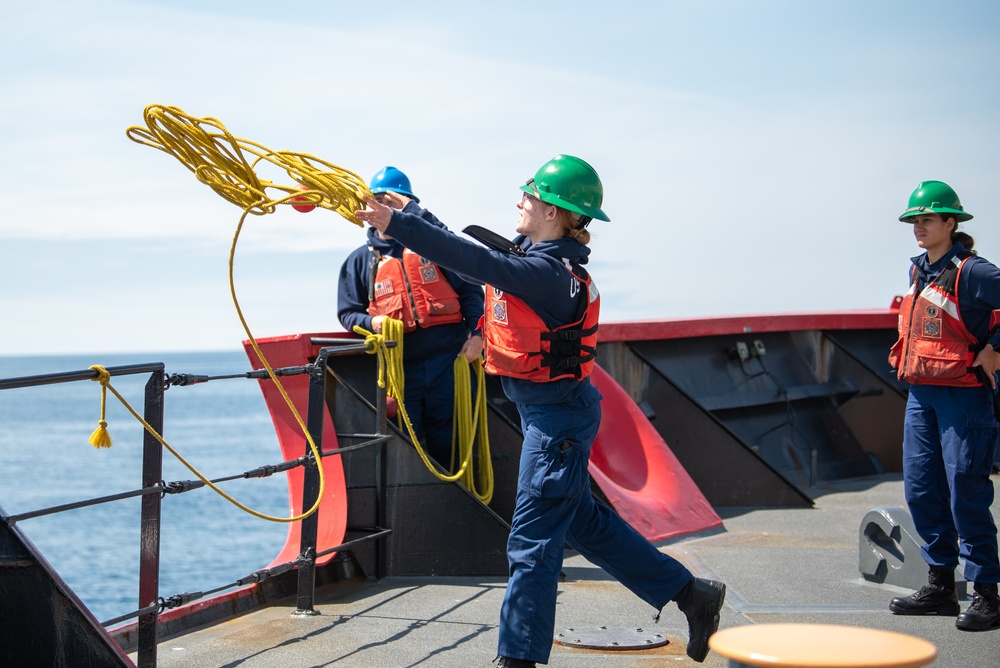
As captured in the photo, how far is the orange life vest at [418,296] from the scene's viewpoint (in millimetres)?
5801

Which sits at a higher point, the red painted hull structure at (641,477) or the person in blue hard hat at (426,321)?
the person in blue hard hat at (426,321)

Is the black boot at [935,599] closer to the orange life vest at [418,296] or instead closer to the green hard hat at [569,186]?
the green hard hat at [569,186]

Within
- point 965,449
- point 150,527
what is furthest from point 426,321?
point 965,449

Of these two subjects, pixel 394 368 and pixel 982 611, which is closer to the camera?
pixel 982 611

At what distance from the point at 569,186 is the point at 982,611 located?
2.49 m

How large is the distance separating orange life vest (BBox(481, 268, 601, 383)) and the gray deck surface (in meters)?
1.11

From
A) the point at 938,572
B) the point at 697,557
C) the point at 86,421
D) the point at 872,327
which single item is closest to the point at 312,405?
the point at 697,557

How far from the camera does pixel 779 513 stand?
24.2ft

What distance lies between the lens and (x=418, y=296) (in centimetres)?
581

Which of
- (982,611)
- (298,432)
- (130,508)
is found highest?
(298,432)

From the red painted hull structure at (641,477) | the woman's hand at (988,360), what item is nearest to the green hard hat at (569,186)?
the woman's hand at (988,360)

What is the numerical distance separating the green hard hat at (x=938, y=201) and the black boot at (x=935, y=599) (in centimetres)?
155

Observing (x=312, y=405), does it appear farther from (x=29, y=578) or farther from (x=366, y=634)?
(x=29, y=578)

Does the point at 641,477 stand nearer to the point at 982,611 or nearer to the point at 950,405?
the point at 950,405
